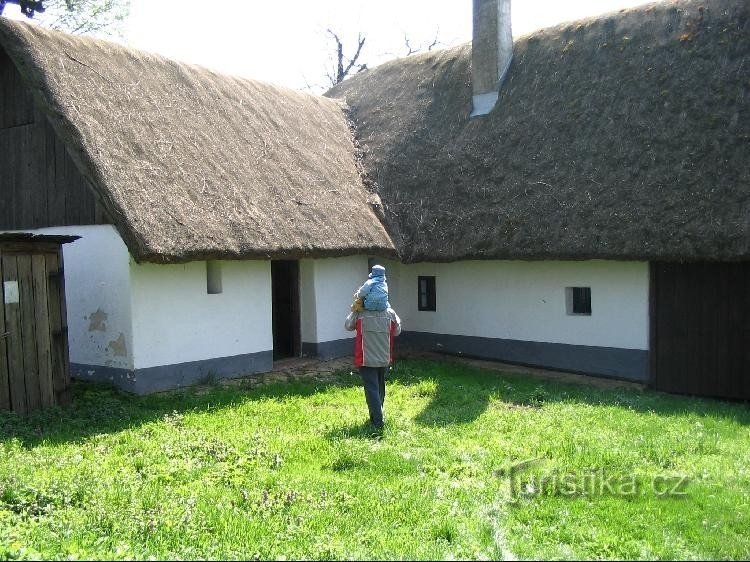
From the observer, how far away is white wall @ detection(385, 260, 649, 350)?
35.2 ft

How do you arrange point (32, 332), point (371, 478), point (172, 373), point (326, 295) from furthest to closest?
point (326, 295), point (172, 373), point (32, 332), point (371, 478)

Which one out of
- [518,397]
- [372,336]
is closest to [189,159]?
[372,336]

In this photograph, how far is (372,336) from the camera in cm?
760

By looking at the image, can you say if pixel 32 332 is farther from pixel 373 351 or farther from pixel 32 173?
pixel 373 351

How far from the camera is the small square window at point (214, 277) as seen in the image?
1066 cm

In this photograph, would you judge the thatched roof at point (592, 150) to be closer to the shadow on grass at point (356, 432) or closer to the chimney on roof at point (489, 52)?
the chimney on roof at point (489, 52)

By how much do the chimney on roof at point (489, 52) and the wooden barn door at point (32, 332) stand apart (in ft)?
28.4

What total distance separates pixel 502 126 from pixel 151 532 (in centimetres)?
1016

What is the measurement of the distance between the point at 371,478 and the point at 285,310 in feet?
22.7

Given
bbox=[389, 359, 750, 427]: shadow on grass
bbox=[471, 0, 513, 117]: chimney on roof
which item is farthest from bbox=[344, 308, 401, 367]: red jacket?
bbox=[471, 0, 513, 117]: chimney on roof

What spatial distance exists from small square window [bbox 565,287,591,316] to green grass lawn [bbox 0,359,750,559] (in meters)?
2.36

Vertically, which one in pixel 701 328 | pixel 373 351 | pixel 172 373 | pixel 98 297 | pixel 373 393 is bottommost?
pixel 172 373

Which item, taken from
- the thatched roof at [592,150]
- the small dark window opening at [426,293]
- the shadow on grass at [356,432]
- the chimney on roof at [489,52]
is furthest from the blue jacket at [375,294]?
the chimney on roof at [489,52]

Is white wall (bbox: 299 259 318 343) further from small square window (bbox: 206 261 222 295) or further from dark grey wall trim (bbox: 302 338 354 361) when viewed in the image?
small square window (bbox: 206 261 222 295)
